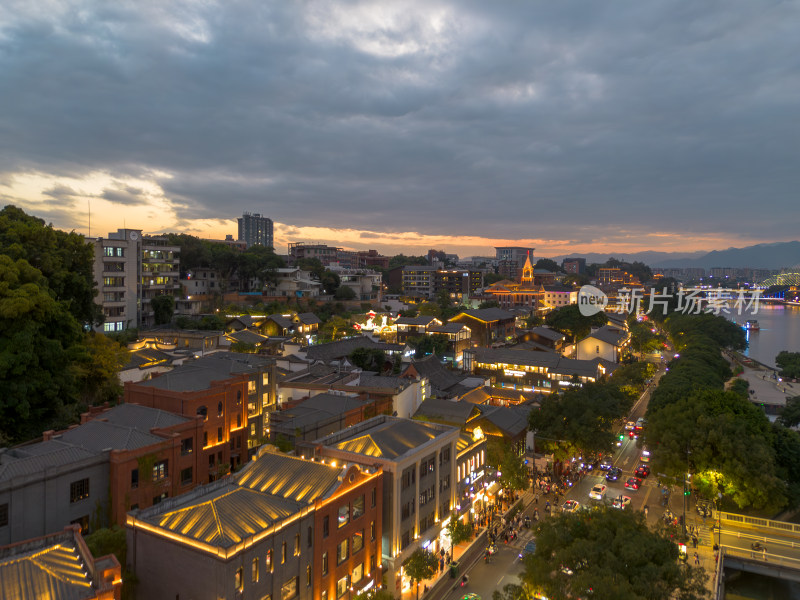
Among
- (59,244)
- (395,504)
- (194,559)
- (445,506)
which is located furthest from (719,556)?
(59,244)

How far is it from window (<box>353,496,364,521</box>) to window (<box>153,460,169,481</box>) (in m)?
10.6

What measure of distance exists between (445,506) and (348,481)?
382 inches

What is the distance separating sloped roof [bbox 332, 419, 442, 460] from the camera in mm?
26125

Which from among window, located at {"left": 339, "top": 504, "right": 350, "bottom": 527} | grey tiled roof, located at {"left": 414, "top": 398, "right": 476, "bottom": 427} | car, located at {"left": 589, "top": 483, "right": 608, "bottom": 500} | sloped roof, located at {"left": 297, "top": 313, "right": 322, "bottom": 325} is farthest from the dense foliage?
sloped roof, located at {"left": 297, "top": 313, "right": 322, "bottom": 325}

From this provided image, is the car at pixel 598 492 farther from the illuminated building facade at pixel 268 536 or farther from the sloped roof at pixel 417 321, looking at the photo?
the sloped roof at pixel 417 321

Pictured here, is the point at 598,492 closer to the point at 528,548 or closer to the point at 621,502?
the point at 621,502

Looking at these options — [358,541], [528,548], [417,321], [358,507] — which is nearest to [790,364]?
[417,321]

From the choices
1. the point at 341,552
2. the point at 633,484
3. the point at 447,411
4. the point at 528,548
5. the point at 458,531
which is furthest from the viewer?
the point at 447,411

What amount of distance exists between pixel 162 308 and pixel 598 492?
59.0 m

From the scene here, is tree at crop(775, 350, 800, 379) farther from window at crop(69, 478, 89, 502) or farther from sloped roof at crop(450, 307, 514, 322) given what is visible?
window at crop(69, 478, 89, 502)

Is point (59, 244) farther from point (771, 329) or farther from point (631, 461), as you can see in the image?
point (771, 329)

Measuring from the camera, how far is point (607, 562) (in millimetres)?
18016

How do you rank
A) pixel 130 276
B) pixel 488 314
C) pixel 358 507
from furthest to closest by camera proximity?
pixel 488 314 < pixel 130 276 < pixel 358 507

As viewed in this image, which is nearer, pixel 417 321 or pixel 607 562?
pixel 607 562
